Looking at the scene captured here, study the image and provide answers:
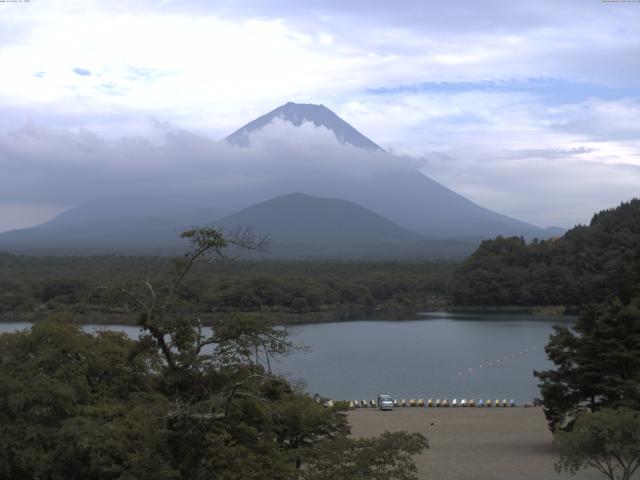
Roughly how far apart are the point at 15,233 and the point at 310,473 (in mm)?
198082

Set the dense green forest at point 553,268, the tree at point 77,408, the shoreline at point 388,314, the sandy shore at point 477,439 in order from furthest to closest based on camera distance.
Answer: the dense green forest at point 553,268 < the shoreline at point 388,314 < the sandy shore at point 477,439 < the tree at point 77,408

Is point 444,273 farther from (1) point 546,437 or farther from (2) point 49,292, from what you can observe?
(1) point 546,437

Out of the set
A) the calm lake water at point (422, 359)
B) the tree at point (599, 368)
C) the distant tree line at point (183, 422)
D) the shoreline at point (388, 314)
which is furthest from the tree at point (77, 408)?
the shoreline at point (388, 314)

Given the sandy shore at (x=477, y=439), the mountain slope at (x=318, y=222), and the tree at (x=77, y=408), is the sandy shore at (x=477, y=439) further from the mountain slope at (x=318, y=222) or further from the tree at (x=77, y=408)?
the mountain slope at (x=318, y=222)

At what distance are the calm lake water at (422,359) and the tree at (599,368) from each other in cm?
547

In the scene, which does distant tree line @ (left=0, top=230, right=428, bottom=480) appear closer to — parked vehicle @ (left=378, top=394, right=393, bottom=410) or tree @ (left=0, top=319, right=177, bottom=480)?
tree @ (left=0, top=319, right=177, bottom=480)

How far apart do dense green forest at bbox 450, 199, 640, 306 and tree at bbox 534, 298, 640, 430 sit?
1320 inches

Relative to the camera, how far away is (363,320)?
4356 centimetres

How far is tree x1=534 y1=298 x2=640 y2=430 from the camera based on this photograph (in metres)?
13.1

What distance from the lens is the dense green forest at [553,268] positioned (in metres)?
49.1

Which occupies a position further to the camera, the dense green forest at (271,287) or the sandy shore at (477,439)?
the dense green forest at (271,287)

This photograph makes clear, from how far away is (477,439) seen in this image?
1538cm

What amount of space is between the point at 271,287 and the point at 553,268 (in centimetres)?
1739

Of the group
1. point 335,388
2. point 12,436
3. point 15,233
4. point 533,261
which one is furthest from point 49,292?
point 15,233
